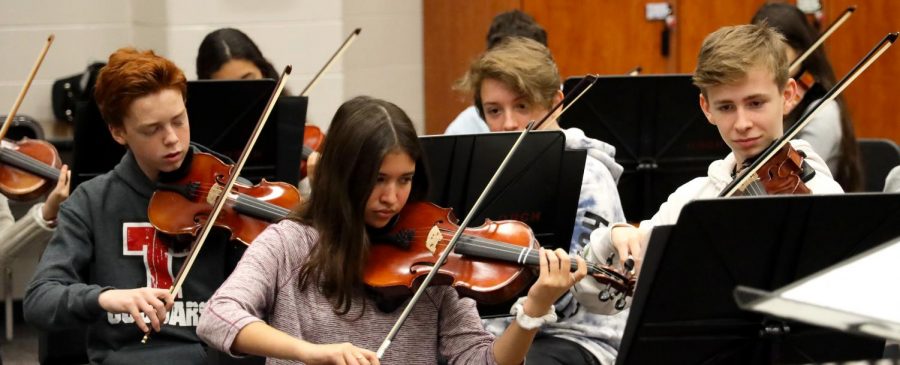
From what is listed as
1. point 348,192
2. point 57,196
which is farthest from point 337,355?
point 57,196

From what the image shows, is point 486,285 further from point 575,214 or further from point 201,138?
point 201,138

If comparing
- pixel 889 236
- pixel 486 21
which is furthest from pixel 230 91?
pixel 486 21

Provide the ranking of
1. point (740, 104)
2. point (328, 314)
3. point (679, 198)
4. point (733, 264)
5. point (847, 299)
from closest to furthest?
point (847, 299) → point (733, 264) → point (328, 314) → point (740, 104) → point (679, 198)

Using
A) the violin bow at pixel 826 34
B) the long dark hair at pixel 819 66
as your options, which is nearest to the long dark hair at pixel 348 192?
the violin bow at pixel 826 34

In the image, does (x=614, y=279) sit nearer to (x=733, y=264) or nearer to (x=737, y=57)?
(x=733, y=264)

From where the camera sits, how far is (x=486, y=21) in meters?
5.05

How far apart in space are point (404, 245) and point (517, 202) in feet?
1.31

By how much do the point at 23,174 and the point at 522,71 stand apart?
4.34 feet

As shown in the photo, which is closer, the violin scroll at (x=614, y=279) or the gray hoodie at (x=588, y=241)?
the violin scroll at (x=614, y=279)

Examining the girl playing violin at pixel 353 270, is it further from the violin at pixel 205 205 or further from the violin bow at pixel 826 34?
the violin bow at pixel 826 34

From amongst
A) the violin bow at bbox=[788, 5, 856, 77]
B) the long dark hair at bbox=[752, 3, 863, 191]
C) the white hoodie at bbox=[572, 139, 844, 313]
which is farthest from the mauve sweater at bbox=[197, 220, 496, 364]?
the long dark hair at bbox=[752, 3, 863, 191]

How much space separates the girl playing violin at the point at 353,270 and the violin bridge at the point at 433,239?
8 centimetres

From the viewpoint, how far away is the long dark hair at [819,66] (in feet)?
9.84

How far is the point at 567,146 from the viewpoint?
2543 mm
